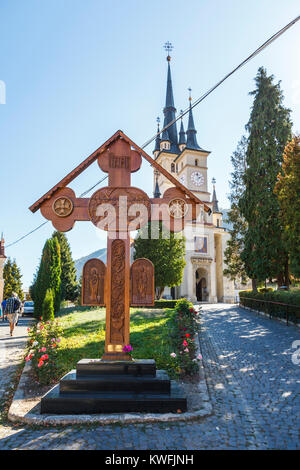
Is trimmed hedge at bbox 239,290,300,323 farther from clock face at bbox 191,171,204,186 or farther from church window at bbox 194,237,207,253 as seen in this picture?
clock face at bbox 191,171,204,186

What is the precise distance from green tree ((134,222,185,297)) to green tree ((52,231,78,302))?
12.2 metres

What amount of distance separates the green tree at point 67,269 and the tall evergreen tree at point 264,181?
2114 cm

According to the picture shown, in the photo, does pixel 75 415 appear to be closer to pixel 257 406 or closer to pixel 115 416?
pixel 115 416

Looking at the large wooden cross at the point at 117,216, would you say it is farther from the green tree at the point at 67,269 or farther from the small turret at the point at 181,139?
the small turret at the point at 181,139

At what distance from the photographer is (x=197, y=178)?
38.8 meters

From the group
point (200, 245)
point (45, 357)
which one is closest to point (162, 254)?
point (200, 245)

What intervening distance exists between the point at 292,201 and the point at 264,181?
6755 millimetres

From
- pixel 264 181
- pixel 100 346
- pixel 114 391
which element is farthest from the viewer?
pixel 264 181

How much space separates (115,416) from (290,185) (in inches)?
460

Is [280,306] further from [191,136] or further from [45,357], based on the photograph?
[191,136]

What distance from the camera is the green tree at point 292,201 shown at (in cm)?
1238

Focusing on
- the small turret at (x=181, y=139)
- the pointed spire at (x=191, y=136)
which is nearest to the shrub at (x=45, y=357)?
the pointed spire at (x=191, y=136)
